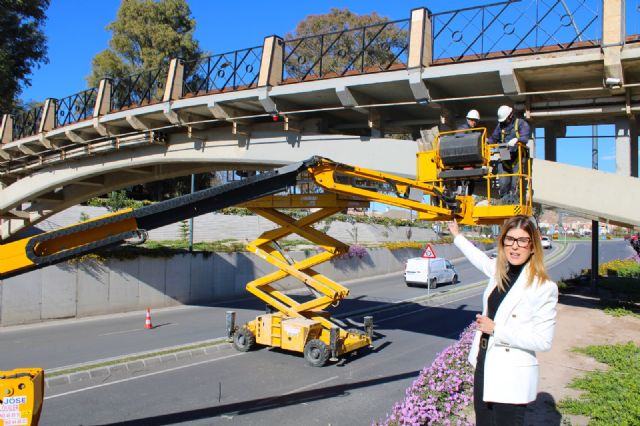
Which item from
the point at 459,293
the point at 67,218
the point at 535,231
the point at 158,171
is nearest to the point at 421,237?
the point at 459,293

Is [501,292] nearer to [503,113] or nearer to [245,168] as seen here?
[503,113]

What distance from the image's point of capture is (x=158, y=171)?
20.0 meters

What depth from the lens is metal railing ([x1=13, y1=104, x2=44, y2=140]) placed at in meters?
21.0

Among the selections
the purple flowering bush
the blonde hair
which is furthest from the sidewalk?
the blonde hair

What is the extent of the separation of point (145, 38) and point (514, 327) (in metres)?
45.5

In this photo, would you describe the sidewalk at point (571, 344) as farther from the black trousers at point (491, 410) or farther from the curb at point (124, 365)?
the curb at point (124, 365)

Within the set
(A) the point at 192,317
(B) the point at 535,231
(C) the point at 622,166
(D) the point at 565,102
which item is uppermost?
(D) the point at 565,102

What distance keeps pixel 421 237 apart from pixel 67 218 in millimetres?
36082

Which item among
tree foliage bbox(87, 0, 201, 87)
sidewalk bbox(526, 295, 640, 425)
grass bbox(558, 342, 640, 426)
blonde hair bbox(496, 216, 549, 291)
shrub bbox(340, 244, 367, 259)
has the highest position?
tree foliage bbox(87, 0, 201, 87)

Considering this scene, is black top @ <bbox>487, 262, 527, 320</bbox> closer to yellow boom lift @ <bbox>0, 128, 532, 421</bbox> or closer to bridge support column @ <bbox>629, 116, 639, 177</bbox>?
yellow boom lift @ <bbox>0, 128, 532, 421</bbox>

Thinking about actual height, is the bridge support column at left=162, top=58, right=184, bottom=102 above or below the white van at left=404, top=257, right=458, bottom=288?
above

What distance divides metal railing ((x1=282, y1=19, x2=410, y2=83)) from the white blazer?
8.16 meters

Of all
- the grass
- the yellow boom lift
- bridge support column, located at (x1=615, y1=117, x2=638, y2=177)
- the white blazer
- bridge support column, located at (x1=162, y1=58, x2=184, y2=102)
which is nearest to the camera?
the white blazer

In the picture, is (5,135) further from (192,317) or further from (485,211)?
(485,211)
